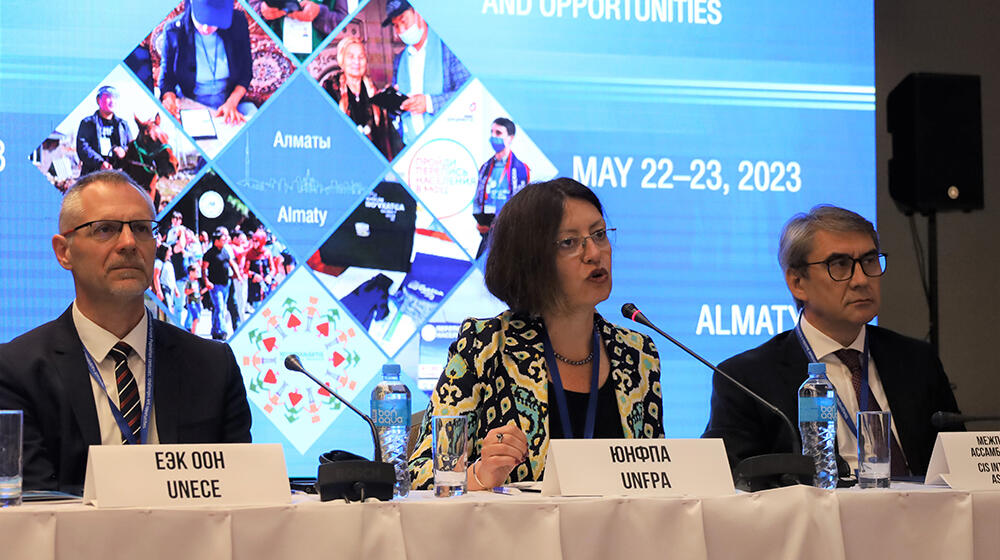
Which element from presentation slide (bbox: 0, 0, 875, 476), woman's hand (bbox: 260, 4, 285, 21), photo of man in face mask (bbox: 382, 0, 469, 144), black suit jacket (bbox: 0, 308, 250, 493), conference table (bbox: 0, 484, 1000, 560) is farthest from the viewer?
photo of man in face mask (bbox: 382, 0, 469, 144)

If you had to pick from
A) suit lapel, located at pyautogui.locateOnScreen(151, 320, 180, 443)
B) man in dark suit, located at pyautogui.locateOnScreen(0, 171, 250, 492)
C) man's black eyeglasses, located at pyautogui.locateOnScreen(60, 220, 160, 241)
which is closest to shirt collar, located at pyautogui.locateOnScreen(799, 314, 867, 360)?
man in dark suit, located at pyautogui.locateOnScreen(0, 171, 250, 492)

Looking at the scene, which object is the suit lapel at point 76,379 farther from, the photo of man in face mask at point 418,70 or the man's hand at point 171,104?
the photo of man in face mask at point 418,70

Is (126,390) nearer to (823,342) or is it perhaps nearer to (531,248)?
(531,248)

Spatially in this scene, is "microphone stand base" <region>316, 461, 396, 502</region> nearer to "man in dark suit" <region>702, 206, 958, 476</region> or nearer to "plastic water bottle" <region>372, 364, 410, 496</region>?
"plastic water bottle" <region>372, 364, 410, 496</region>

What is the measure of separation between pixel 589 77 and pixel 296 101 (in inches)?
43.4

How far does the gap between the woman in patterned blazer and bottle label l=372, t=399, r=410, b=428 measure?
361 mm

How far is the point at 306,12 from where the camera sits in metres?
3.71

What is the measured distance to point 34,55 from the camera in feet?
11.5

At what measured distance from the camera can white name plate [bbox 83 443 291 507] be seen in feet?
5.12

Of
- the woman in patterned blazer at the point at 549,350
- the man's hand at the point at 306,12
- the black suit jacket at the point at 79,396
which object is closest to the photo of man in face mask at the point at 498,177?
the man's hand at the point at 306,12

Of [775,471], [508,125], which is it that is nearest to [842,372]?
[775,471]

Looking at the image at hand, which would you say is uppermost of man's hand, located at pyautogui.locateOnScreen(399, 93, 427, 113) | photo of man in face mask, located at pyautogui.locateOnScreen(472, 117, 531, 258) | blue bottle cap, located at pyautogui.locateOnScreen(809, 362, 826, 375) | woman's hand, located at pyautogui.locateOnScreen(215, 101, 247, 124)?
man's hand, located at pyautogui.locateOnScreen(399, 93, 427, 113)

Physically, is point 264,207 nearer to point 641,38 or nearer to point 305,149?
point 305,149

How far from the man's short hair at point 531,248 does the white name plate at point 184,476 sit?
42.3 inches
